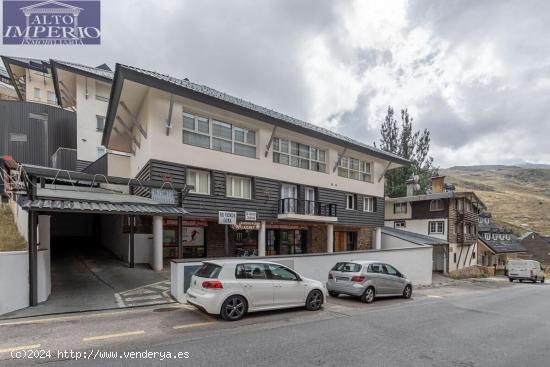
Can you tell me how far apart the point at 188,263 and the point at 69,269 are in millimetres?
7643

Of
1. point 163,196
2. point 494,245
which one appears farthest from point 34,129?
point 494,245

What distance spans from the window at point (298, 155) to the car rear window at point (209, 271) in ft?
40.1

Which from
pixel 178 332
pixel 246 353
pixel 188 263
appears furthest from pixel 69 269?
pixel 246 353

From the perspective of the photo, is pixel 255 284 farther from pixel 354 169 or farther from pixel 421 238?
pixel 421 238

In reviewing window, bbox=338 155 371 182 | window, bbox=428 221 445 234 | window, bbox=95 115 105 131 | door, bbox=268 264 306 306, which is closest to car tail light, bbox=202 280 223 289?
door, bbox=268 264 306 306

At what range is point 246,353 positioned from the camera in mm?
5855

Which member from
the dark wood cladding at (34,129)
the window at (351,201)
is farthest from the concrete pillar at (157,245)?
the dark wood cladding at (34,129)

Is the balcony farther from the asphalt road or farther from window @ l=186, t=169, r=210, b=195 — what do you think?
the asphalt road

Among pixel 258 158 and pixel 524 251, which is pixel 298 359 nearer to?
pixel 258 158

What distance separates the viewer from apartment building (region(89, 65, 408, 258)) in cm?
1545

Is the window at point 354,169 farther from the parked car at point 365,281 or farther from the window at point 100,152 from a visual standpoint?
the window at point 100,152

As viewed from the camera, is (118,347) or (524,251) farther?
(524,251)

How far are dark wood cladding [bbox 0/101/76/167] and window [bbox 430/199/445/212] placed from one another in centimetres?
3363

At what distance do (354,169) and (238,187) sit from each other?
11348mm
